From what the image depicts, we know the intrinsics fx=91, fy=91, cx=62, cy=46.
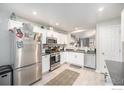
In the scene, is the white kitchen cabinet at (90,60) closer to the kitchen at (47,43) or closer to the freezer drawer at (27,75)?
the kitchen at (47,43)

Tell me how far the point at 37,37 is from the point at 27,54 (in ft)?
1.90

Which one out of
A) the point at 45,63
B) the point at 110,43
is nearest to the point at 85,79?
the point at 45,63

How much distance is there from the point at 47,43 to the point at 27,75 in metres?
1.64

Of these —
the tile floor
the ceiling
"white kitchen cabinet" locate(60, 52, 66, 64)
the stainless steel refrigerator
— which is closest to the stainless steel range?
the tile floor

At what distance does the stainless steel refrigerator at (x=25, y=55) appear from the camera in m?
1.98

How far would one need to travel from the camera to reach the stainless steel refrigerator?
198 centimetres

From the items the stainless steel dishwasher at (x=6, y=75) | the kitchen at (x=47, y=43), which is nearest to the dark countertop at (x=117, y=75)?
the kitchen at (x=47, y=43)

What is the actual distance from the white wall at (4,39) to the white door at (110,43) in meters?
3.02

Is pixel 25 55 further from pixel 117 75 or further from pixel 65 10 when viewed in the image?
pixel 117 75

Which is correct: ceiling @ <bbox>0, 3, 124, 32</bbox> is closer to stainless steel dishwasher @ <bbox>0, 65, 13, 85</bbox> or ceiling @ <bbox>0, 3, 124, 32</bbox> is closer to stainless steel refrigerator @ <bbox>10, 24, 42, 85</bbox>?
stainless steel refrigerator @ <bbox>10, 24, 42, 85</bbox>

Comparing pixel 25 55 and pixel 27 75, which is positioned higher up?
pixel 25 55

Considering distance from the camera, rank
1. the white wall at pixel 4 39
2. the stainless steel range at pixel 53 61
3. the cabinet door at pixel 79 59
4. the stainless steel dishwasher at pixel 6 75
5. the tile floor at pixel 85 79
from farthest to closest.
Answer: the cabinet door at pixel 79 59
the stainless steel range at pixel 53 61
the tile floor at pixel 85 79
the white wall at pixel 4 39
the stainless steel dishwasher at pixel 6 75

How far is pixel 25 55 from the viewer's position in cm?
215

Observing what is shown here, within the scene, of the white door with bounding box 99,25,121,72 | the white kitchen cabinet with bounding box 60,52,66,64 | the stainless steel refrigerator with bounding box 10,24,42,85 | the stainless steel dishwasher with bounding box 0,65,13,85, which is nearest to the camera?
the stainless steel dishwasher with bounding box 0,65,13,85
